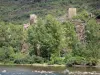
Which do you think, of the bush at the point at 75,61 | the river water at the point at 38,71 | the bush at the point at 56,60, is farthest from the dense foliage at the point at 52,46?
the river water at the point at 38,71

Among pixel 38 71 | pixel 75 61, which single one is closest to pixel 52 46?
pixel 75 61

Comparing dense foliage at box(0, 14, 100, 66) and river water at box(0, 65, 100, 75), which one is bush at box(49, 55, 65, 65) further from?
river water at box(0, 65, 100, 75)

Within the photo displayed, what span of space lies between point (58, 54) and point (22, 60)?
28.5 ft

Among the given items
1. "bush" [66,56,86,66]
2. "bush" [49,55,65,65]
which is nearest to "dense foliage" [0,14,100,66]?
"bush" [49,55,65,65]

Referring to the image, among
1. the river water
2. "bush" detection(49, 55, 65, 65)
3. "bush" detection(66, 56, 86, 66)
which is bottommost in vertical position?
"bush" detection(49, 55, 65, 65)

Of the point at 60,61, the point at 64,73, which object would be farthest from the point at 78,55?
the point at 64,73

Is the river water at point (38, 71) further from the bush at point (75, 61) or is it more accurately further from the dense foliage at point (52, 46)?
the dense foliage at point (52, 46)

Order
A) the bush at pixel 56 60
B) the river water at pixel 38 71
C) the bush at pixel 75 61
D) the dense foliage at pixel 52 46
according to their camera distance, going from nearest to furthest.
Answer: the river water at pixel 38 71 → the bush at pixel 75 61 → the bush at pixel 56 60 → the dense foliage at pixel 52 46

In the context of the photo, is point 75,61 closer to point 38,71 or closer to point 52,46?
point 52,46

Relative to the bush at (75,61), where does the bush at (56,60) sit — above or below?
below

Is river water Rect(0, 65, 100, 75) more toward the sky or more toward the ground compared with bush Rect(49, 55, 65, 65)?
more toward the sky

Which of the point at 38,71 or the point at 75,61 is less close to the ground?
the point at 38,71

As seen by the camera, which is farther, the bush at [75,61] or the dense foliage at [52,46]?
the dense foliage at [52,46]

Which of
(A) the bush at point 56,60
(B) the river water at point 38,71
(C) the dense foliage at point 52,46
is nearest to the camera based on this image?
(B) the river water at point 38,71
